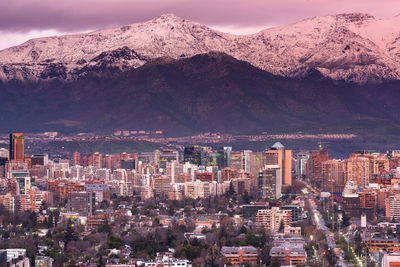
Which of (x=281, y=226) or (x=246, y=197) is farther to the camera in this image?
(x=246, y=197)

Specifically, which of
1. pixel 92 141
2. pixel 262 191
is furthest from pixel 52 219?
pixel 92 141

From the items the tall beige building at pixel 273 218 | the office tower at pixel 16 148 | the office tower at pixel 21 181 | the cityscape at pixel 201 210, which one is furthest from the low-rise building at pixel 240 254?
the office tower at pixel 16 148

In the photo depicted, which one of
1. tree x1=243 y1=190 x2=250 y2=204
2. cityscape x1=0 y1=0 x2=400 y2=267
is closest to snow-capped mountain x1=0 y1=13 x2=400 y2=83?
cityscape x1=0 y1=0 x2=400 y2=267

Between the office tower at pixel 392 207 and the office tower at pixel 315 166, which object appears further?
the office tower at pixel 315 166

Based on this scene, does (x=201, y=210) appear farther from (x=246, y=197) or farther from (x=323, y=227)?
(x=323, y=227)

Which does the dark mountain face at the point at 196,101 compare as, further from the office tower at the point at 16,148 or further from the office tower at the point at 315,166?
the office tower at the point at 315,166

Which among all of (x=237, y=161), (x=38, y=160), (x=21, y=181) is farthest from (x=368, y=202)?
(x=38, y=160)

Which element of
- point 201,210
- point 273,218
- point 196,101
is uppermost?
point 196,101
